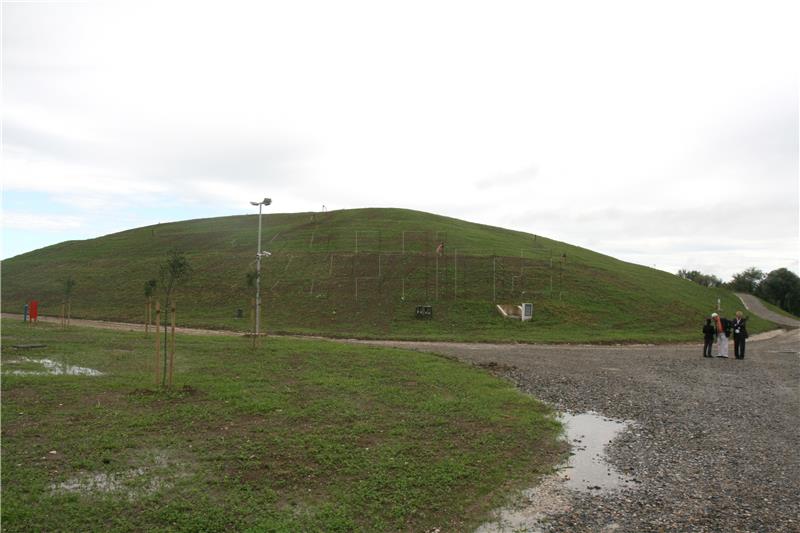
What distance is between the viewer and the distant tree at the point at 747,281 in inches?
3959

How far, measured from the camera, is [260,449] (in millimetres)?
8383

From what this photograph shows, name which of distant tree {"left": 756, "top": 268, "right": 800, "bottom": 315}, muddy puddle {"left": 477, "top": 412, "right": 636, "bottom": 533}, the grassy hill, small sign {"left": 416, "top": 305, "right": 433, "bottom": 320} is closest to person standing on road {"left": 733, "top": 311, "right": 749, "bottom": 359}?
the grassy hill

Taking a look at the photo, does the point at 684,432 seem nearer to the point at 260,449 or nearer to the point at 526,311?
the point at 260,449

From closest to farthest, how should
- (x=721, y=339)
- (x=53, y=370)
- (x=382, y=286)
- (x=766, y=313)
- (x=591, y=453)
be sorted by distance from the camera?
1. (x=591, y=453)
2. (x=53, y=370)
3. (x=721, y=339)
4. (x=382, y=286)
5. (x=766, y=313)

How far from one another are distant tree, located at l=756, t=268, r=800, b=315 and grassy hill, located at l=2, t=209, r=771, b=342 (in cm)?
4429

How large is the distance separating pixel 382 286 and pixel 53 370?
2961 centimetres

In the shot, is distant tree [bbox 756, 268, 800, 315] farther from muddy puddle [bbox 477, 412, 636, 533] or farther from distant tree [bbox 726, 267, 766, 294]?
muddy puddle [bbox 477, 412, 636, 533]

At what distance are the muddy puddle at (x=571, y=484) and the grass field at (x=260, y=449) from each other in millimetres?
272

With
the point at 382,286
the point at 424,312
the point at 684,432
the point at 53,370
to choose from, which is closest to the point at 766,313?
the point at 424,312

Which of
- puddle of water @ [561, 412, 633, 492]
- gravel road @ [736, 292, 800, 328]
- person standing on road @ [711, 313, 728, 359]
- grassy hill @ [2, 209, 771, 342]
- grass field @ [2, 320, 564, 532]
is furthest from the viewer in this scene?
gravel road @ [736, 292, 800, 328]

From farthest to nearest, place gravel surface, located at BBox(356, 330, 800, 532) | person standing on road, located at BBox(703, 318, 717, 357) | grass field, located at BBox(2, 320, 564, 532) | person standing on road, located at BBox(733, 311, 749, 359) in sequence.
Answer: person standing on road, located at BBox(703, 318, 717, 357), person standing on road, located at BBox(733, 311, 749, 359), gravel surface, located at BBox(356, 330, 800, 532), grass field, located at BBox(2, 320, 564, 532)

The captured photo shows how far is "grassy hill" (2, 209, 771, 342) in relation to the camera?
34.6m

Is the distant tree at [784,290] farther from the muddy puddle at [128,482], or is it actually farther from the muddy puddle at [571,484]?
the muddy puddle at [128,482]

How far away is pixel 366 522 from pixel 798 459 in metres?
8.13
